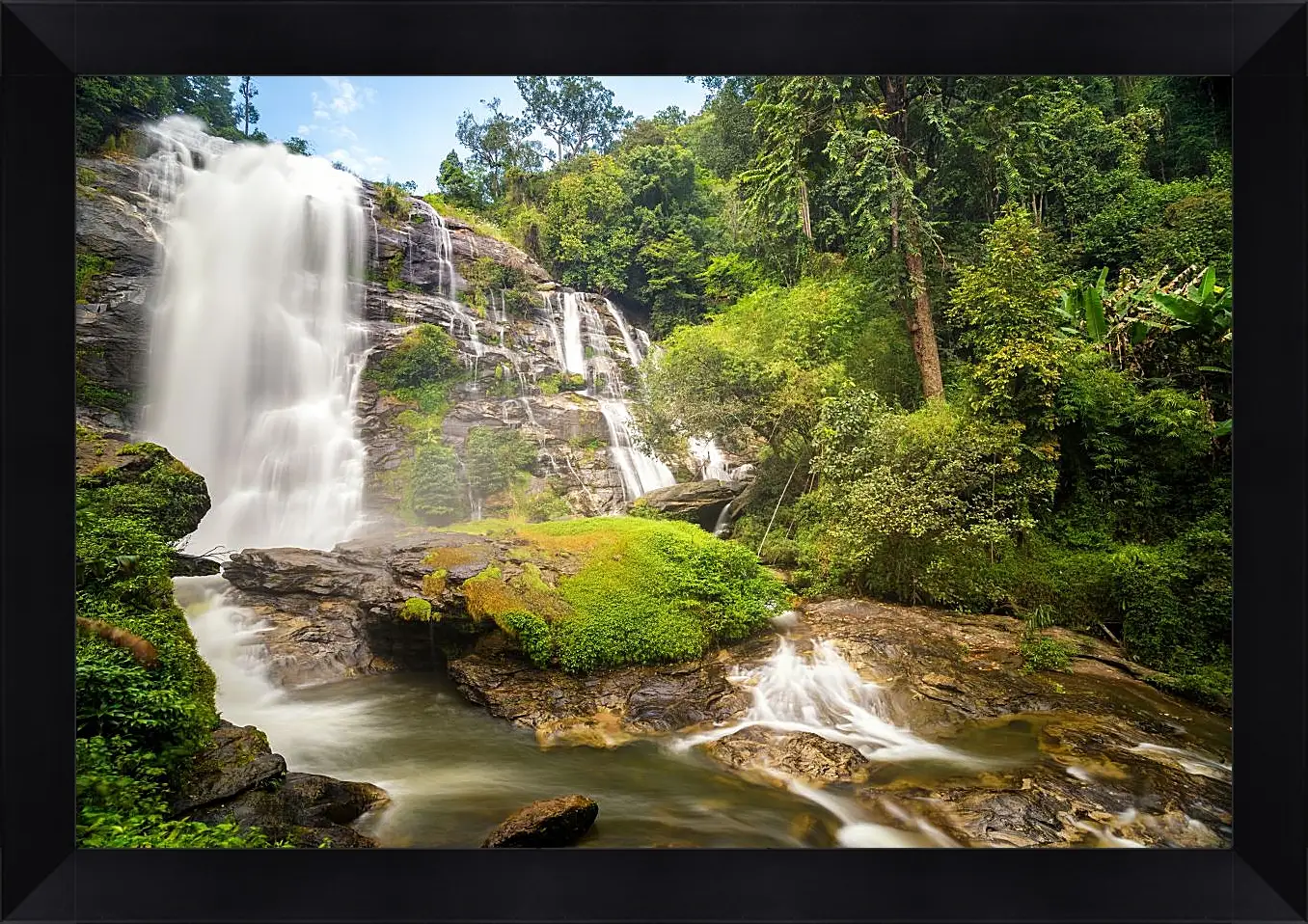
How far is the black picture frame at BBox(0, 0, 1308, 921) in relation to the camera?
2527 mm

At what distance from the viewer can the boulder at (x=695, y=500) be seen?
3.54m

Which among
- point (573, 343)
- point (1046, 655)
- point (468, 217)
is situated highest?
point (468, 217)

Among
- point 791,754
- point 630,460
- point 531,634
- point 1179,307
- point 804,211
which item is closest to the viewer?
point 791,754

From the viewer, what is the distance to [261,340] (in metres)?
3.51

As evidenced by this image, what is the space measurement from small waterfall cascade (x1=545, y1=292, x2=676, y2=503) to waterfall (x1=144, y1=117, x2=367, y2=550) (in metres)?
1.13

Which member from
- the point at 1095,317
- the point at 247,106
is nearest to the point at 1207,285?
the point at 1095,317

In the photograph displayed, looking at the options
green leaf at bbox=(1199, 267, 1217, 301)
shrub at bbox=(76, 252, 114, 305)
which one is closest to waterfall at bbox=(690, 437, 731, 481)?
green leaf at bbox=(1199, 267, 1217, 301)

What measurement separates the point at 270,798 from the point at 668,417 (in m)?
2.63

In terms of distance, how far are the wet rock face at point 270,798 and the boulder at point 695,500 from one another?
6.42 feet

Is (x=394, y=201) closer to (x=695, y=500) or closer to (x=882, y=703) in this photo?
(x=695, y=500)
